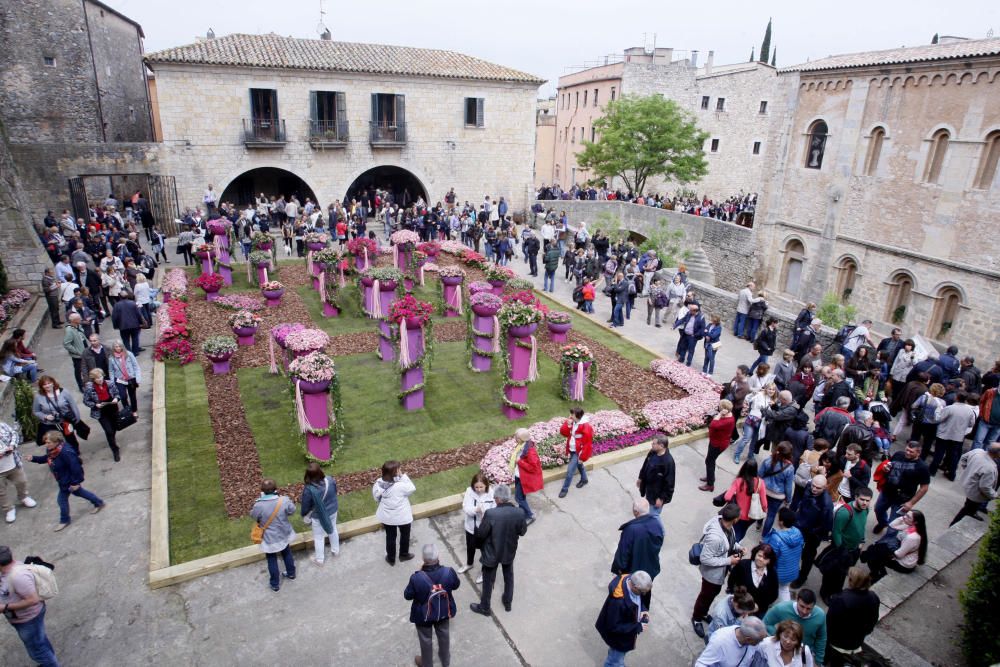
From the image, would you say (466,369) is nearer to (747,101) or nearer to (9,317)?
(9,317)

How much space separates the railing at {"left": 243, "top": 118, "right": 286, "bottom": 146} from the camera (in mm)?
27281

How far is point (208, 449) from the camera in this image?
10.2 meters

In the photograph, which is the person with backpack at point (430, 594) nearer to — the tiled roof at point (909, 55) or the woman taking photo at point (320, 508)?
the woman taking photo at point (320, 508)

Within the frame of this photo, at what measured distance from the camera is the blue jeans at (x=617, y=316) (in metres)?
17.2

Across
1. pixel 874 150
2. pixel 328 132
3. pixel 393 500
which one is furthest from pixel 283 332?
pixel 874 150

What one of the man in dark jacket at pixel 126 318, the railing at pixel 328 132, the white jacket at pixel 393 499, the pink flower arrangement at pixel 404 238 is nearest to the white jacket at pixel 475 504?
the white jacket at pixel 393 499

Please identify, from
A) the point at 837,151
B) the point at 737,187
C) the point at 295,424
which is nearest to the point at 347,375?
the point at 295,424

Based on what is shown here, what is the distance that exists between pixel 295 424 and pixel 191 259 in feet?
46.2

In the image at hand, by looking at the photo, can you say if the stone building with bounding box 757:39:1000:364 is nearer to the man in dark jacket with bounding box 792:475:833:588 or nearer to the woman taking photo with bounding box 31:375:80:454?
the man in dark jacket with bounding box 792:475:833:588

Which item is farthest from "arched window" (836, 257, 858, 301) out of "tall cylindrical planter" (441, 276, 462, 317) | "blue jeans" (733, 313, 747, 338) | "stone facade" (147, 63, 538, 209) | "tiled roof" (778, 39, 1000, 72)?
"stone facade" (147, 63, 538, 209)

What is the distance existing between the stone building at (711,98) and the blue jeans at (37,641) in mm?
41939

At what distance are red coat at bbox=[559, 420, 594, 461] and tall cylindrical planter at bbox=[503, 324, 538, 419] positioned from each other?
263cm

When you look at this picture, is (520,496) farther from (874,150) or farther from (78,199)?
(78,199)

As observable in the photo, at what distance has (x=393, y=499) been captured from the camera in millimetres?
7160
